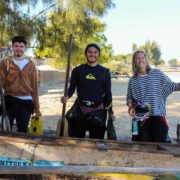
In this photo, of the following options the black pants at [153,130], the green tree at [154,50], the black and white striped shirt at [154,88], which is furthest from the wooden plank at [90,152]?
the green tree at [154,50]

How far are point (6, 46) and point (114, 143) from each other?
4.98 metres

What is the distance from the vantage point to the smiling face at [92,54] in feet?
12.8

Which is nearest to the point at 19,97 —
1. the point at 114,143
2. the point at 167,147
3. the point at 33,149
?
the point at 33,149

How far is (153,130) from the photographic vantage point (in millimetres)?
3934

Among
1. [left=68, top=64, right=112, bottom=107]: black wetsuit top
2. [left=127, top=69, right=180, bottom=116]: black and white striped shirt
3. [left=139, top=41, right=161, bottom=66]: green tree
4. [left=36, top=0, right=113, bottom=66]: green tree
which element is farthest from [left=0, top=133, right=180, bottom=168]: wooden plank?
[left=139, top=41, right=161, bottom=66]: green tree

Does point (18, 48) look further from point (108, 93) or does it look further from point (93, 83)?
point (108, 93)

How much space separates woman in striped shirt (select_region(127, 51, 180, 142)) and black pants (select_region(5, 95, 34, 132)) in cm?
113

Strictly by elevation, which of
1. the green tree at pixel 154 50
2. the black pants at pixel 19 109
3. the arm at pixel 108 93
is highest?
the green tree at pixel 154 50

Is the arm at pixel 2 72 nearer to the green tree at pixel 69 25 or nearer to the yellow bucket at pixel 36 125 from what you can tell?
the yellow bucket at pixel 36 125

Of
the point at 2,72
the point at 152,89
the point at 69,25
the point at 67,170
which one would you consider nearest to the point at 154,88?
the point at 152,89

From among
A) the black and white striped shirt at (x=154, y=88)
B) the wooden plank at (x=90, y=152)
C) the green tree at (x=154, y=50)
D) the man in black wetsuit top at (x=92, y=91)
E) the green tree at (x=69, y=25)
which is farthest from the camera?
the green tree at (x=154, y=50)

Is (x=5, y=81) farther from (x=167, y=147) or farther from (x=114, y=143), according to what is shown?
(x=167, y=147)

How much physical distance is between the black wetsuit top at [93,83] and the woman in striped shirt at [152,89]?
27cm

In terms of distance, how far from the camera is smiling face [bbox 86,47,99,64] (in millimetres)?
3916
